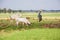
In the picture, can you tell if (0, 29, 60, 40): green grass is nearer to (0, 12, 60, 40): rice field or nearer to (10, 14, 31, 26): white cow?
→ (0, 12, 60, 40): rice field

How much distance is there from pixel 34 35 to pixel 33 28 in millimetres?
200

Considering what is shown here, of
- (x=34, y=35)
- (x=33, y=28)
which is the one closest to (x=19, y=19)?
(x=33, y=28)

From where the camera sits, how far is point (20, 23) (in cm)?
227

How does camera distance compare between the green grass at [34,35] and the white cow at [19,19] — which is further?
the white cow at [19,19]

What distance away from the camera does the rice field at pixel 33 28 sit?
6.61 ft

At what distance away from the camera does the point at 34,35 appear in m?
2.04

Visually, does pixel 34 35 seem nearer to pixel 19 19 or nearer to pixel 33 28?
pixel 33 28

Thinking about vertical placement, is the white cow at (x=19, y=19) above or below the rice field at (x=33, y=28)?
above

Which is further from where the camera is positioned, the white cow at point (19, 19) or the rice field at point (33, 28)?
the white cow at point (19, 19)

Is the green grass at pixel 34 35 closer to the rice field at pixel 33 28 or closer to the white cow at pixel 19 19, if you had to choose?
the rice field at pixel 33 28

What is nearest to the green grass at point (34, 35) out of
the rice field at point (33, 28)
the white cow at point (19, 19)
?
the rice field at point (33, 28)

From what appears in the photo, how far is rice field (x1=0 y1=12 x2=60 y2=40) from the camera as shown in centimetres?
201
